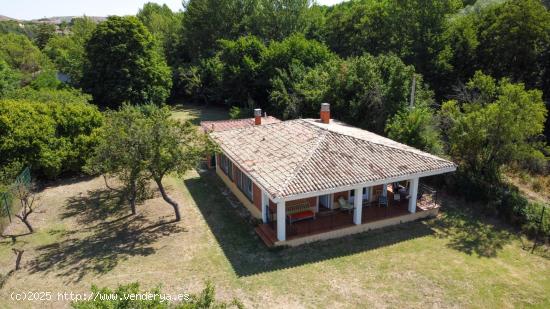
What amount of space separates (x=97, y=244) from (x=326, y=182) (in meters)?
10.4

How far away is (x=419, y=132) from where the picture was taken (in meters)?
23.2

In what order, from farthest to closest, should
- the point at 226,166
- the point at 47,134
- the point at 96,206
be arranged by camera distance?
the point at 226,166 → the point at 47,134 → the point at 96,206

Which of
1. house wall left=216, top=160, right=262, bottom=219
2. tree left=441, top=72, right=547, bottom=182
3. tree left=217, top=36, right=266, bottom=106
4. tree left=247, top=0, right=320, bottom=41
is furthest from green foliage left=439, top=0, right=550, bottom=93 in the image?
house wall left=216, top=160, right=262, bottom=219

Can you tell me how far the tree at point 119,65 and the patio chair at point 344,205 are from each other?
91.2 feet

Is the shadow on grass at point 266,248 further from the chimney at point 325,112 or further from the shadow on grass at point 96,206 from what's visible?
the chimney at point 325,112

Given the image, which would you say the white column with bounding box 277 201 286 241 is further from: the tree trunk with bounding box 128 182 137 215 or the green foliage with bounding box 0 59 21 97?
the green foliage with bounding box 0 59 21 97

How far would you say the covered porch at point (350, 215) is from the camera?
17.4 m

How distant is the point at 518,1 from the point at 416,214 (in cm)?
2351

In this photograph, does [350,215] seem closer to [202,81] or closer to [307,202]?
[307,202]

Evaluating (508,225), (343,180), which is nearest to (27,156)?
(343,180)

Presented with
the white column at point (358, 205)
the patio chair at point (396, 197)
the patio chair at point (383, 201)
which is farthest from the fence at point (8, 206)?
the patio chair at point (396, 197)

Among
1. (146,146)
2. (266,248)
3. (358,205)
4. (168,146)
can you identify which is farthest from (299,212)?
(146,146)

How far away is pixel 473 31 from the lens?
36.0m

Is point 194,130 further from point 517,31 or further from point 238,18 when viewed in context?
point 238,18
